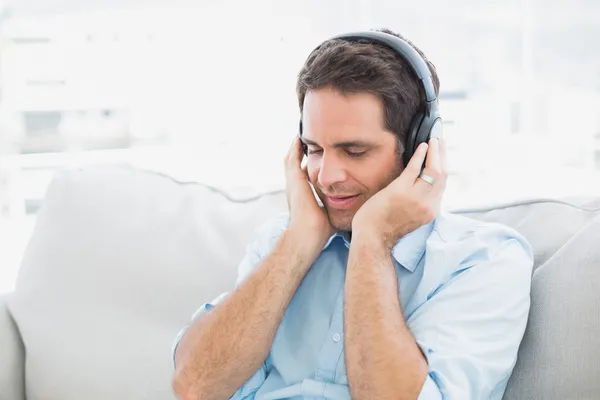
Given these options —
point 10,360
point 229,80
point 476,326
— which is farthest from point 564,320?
point 229,80

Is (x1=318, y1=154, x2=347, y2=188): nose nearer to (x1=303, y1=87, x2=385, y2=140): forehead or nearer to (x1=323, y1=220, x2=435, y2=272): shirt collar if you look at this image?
(x1=303, y1=87, x2=385, y2=140): forehead

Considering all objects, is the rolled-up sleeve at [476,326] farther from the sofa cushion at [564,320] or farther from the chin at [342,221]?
the chin at [342,221]

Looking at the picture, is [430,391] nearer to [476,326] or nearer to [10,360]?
[476,326]

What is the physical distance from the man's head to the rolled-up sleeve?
23 centimetres

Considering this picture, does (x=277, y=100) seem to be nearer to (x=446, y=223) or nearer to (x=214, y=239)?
(x=214, y=239)

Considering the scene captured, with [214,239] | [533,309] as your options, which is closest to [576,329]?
[533,309]

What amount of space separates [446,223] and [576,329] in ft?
0.95

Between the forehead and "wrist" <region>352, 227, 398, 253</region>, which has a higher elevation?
the forehead

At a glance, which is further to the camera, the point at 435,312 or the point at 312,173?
the point at 312,173

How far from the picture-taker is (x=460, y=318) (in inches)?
46.3

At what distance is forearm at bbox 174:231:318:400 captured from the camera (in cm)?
131

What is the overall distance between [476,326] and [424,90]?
1.36ft

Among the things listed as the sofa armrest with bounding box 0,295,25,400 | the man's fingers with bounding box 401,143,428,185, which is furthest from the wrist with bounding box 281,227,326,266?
the sofa armrest with bounding box 0,295,25,400

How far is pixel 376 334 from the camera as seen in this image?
1154mm
